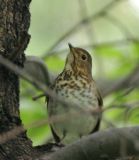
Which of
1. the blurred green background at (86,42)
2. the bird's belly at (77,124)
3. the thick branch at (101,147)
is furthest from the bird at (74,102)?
the thick branch at (101,147)

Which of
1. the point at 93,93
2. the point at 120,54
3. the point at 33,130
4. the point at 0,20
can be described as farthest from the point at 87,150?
the point at 120,54

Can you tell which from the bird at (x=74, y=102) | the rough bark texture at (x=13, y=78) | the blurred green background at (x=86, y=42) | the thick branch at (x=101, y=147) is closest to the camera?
the thick branch at (x=101, y=147)

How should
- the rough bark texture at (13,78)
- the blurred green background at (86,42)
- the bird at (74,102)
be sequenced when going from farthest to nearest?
the blurred green background at (86,42) → the bird at (74,102) → the rough bark texture at (13,78)

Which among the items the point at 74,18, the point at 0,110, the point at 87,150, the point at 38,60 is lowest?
the point at 87,150

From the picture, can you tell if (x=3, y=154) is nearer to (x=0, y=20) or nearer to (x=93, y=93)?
(x=0, y=20)

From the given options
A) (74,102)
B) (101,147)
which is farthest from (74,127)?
(101,147)

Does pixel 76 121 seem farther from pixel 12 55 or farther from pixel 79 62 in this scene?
pixel 12 55

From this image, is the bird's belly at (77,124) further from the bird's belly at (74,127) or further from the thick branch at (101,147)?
the thick branch at (101,147)
